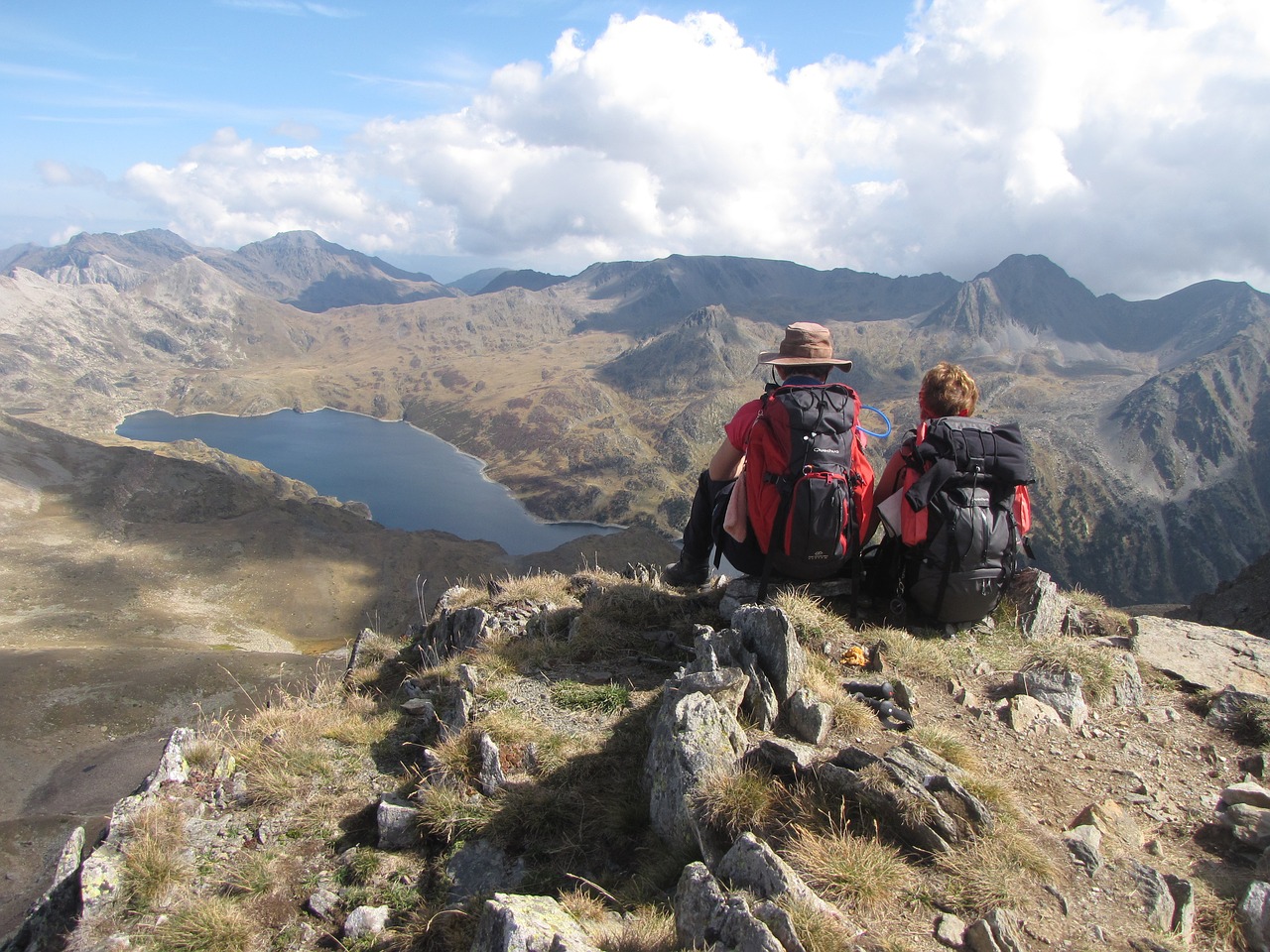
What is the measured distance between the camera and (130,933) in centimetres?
480

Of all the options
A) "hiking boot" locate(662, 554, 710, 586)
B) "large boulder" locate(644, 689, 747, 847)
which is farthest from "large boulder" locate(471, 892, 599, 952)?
"hiking boot" locate(662, 554, 710, 586)

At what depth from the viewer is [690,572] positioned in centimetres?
955

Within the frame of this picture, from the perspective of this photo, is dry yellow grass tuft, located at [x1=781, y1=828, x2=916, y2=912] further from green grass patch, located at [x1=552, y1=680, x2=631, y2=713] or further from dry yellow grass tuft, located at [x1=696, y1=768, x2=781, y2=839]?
green grass patch, located at [x1=552, y1=680, x2=631, y2=713]

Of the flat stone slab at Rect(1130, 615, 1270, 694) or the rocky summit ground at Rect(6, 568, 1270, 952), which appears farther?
the flat stone slab at Rect(1130, 615, 1270, 694)

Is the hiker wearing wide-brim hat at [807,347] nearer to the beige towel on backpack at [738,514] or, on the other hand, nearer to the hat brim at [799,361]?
the hat brim at [799,361]

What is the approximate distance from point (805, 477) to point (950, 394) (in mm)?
2038

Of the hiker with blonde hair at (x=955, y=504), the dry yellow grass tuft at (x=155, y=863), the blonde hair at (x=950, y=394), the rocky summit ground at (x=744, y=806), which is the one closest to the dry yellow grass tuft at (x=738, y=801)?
the rocky summit ground at (x=744, y=806)

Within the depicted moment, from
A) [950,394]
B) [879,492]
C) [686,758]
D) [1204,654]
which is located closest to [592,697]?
[686,758]

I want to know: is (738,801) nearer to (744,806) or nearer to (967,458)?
(744,806)

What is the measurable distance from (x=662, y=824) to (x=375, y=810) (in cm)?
287

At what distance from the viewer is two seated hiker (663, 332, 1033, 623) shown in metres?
7.03

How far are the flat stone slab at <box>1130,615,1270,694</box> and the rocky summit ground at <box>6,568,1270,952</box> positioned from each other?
5 centimetres

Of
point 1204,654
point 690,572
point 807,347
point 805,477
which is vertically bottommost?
point 1204,654

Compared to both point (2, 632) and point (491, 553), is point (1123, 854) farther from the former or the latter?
point (491, 553)
